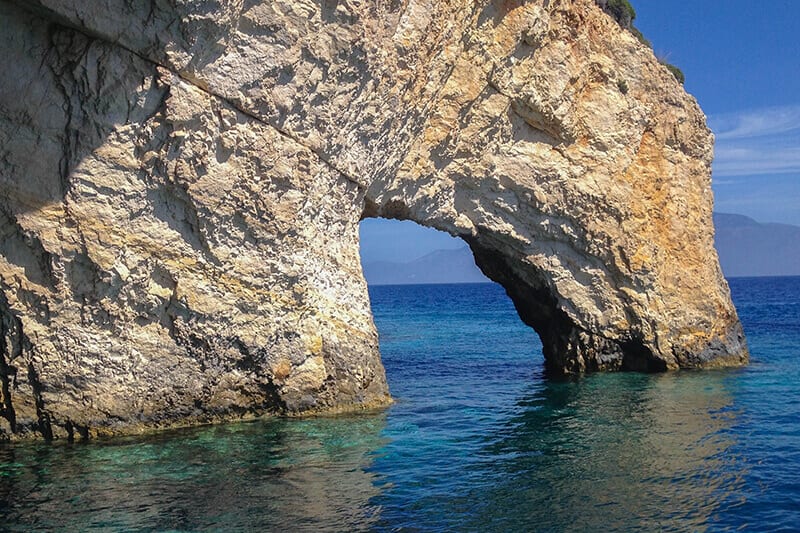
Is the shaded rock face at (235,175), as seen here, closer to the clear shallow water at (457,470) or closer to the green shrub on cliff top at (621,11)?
the clear shallow water at (457,470)

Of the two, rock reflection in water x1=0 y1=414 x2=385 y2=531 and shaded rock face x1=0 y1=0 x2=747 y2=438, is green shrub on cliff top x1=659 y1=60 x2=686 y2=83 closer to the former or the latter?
shaded rock face x1=0 y1=0 x2=747 y2=438

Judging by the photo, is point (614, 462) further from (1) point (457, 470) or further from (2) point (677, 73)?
(2) point (677, 73)

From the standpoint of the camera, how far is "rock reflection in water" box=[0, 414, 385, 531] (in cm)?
988

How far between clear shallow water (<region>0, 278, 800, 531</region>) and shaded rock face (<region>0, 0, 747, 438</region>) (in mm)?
1195

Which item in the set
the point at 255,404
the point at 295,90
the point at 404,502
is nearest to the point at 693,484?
the point at 404,502

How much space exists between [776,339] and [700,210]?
11178 millimetres

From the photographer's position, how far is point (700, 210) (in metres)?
24.1

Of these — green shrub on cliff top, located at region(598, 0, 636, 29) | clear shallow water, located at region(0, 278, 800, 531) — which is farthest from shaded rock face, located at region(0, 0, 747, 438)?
green shrub on cliff top, located at region(598, 0, 636, 29)

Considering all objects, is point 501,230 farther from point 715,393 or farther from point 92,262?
point 92,262

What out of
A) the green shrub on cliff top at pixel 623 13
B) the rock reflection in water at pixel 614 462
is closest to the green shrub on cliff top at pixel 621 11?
the green shrub on cliff top at pixel 623 13

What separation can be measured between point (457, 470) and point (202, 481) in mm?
3948

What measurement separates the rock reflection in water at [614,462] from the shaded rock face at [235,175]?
4359 mm

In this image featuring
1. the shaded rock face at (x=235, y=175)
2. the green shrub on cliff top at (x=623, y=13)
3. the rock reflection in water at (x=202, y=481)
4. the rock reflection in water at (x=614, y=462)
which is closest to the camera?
the rock reflection in water at (x=202, y=481)

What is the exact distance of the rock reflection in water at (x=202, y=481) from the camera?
988 centimetres
